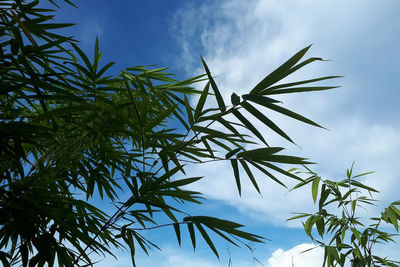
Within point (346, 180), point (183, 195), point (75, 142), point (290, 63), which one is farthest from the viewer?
point (346, 180)

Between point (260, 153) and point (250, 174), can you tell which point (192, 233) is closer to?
point (250, 174)

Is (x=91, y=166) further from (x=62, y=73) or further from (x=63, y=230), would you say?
(x=62, y=73)

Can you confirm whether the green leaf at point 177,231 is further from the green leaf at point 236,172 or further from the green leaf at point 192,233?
the green leaf at point 236,172

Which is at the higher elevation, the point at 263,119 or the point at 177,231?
the point at 263,119

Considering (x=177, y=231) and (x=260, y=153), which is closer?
(x=260, y=153)

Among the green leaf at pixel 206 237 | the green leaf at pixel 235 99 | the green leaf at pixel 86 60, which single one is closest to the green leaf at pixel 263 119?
the green leaf at pixel 235 99

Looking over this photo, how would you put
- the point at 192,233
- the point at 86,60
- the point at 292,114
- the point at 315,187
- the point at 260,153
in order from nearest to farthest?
the point at 292,114, the point at 260,153, the point at 192,233, the point at 86,60, the point at 315,187

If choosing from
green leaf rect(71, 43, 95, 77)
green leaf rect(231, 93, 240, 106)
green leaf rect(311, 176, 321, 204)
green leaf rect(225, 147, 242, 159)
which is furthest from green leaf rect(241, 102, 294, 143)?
green leaf rect(311, 176, 321, 204)

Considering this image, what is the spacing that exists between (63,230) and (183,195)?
0.73m

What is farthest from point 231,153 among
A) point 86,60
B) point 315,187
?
point 315,187

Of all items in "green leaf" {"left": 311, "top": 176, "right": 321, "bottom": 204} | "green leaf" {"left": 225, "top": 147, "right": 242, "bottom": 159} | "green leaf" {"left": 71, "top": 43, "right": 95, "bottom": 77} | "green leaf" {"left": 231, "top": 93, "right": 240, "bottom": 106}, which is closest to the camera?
"green leaf" {"left": 231, "top": 93, "right": 240, "bottom": 106}

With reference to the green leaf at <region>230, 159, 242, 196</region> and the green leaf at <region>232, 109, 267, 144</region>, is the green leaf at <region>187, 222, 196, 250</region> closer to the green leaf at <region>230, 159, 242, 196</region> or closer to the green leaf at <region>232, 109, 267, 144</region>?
the green leaf at <region>230, 159, 242, 196</region>

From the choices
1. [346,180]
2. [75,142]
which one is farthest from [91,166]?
[346,180]

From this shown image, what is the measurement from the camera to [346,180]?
2.74 m
